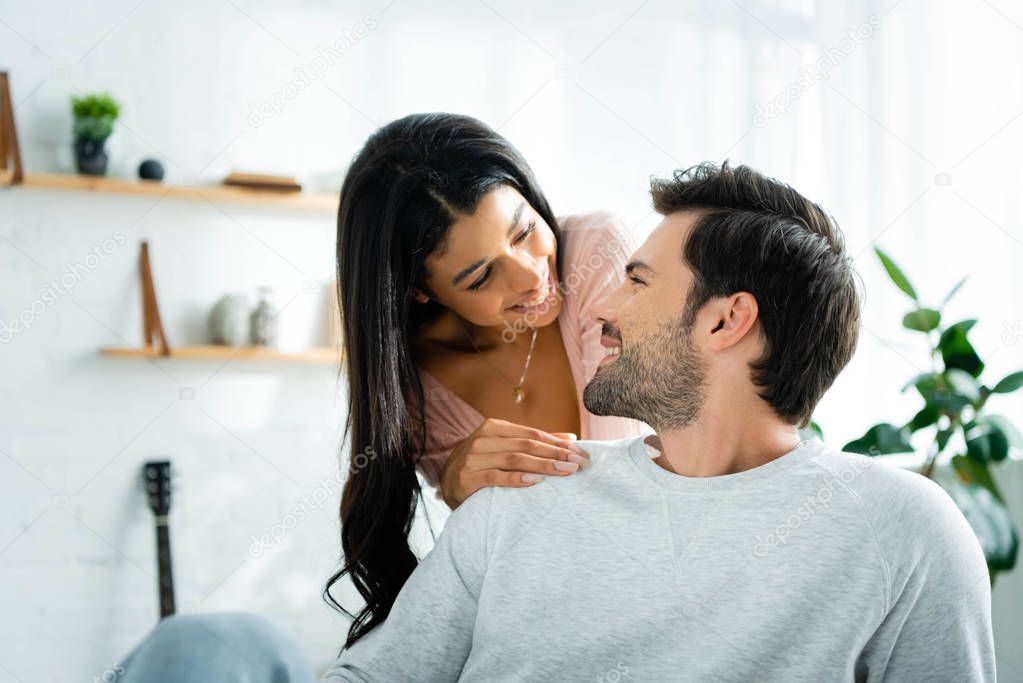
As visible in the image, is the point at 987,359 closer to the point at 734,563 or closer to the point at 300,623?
the point at 734,563

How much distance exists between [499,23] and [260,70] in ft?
3.11

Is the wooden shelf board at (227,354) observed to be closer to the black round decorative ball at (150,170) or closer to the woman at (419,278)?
the black round decorative ball at (150,170)

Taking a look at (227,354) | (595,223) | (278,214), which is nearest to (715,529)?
(595,223)

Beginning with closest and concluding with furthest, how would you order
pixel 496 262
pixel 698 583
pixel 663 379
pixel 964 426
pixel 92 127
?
pixel 698 583, pixel 663 379, pixel 496 262, pixel 964 426, pixel 92 127

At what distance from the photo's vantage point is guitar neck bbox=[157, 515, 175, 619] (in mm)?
3102

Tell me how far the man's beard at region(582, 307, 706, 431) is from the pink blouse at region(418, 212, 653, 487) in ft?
0.93

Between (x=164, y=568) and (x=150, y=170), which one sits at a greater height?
(x=150, y=170)

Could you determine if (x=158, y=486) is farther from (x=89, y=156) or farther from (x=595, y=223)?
(x=595, y=223)

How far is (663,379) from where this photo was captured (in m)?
1.34

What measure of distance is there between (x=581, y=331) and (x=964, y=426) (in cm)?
138

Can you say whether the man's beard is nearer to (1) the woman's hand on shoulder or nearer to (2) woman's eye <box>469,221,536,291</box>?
(1) the woman's hand on shoulder

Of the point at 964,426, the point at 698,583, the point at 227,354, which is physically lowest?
the point at 227,354

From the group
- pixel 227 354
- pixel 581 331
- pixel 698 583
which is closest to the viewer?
pixel 698 583

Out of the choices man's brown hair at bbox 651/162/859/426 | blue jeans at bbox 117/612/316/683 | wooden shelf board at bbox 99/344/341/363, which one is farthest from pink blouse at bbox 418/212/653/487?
wooden shelf board at bbox 99/344/341/363
